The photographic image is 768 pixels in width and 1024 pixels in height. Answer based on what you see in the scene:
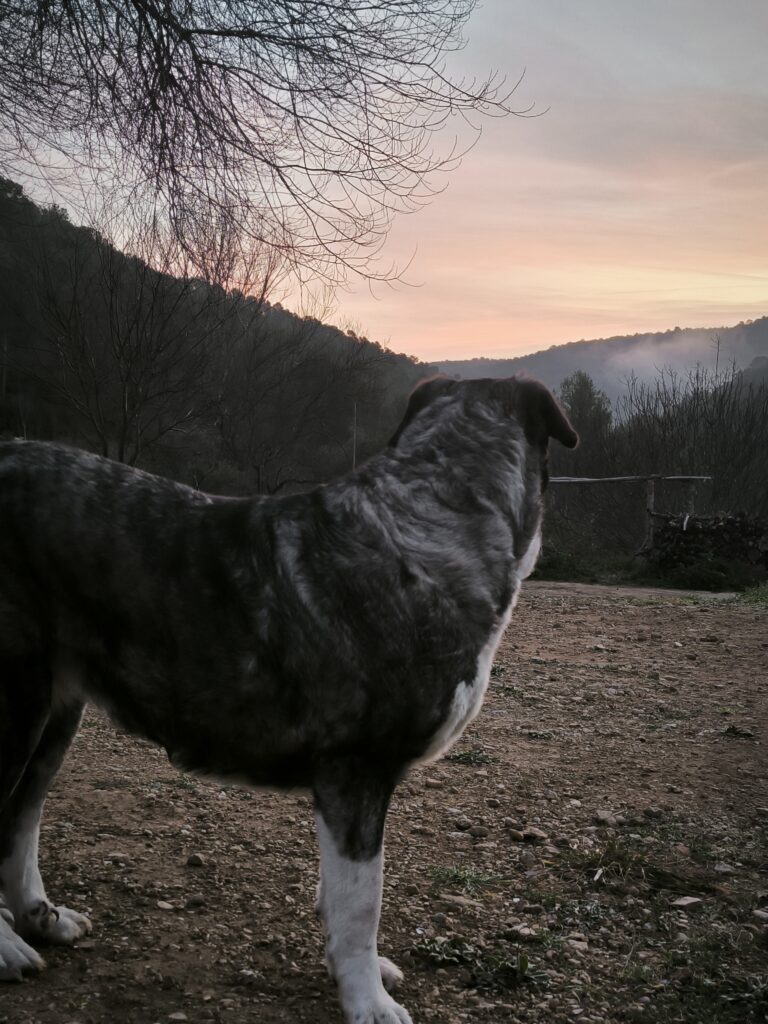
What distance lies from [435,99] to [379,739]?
5.29m

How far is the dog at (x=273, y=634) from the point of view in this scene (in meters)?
2.64

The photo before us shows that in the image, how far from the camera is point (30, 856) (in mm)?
3045

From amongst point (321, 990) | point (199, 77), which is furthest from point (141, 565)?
point (199, 77)

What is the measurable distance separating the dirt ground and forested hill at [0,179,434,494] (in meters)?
2.52

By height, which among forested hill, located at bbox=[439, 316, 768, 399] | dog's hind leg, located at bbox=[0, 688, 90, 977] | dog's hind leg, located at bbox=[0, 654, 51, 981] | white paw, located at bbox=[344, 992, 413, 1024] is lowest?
white paw, located at bbox=[344, 992, 413, 1024]

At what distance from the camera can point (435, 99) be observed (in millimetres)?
6473

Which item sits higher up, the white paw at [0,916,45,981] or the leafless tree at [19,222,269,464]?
the leafless tree at [19,222,269,464]


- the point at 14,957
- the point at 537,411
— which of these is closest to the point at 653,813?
the point at 537,411

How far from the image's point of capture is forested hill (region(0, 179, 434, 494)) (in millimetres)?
15617

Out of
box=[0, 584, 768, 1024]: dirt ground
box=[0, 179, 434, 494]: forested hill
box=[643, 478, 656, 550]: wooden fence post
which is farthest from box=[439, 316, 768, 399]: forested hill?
box=[0, 584, 768, 1024]: dirt ground

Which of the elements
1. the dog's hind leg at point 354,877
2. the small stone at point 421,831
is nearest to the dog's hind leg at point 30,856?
the dog's hind leg at point 354,877

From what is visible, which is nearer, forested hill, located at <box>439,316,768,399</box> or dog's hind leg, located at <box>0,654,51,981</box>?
dog's hind leg, located at <box>0,654,51,981</box>

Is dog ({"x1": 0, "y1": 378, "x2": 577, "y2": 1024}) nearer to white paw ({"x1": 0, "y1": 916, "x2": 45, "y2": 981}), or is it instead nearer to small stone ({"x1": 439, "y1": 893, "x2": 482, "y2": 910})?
white paw ({"x1": 0, "y1": 916, "x2": 45, "y2": 981})

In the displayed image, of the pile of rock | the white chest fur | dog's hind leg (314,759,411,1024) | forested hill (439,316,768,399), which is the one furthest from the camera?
forested hill (439,316,768,399)
